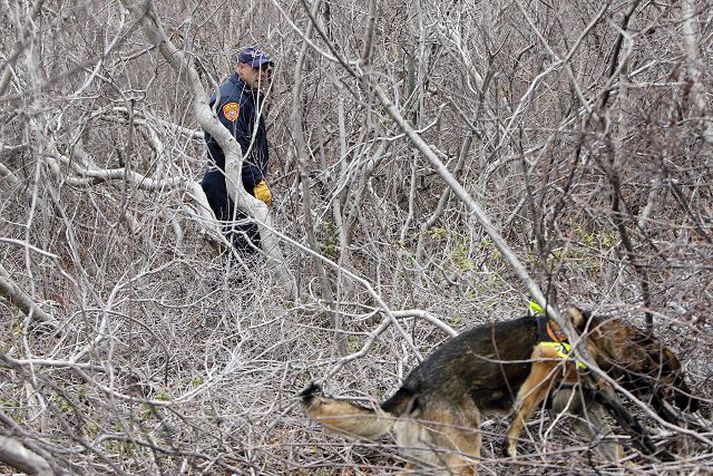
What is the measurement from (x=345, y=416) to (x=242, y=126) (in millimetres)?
3996

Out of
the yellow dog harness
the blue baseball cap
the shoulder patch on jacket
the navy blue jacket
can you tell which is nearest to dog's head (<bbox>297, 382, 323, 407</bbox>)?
the yellow dog harness

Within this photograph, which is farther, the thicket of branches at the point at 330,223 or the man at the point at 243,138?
the man at the point at 243,138

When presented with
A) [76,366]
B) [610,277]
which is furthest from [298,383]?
[610,277]

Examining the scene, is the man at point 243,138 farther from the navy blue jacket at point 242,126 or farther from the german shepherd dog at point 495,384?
the german shepherd dog at point 495,384

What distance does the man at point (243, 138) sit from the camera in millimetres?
7676

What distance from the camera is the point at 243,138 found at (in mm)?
7914

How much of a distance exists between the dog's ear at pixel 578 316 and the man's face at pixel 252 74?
3827mm

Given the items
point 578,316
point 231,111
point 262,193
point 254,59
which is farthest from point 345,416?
point 254,59

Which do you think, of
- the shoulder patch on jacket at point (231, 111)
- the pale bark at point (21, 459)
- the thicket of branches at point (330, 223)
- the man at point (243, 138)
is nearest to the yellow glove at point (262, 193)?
the man at point (243, 138)

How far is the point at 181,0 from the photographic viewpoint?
35.6ft

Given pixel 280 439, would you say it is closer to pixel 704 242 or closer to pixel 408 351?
pixel 408 351

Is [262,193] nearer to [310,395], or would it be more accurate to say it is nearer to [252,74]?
[252,74]

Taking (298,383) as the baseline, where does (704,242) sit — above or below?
above

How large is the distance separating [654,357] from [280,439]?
78.8 inches
